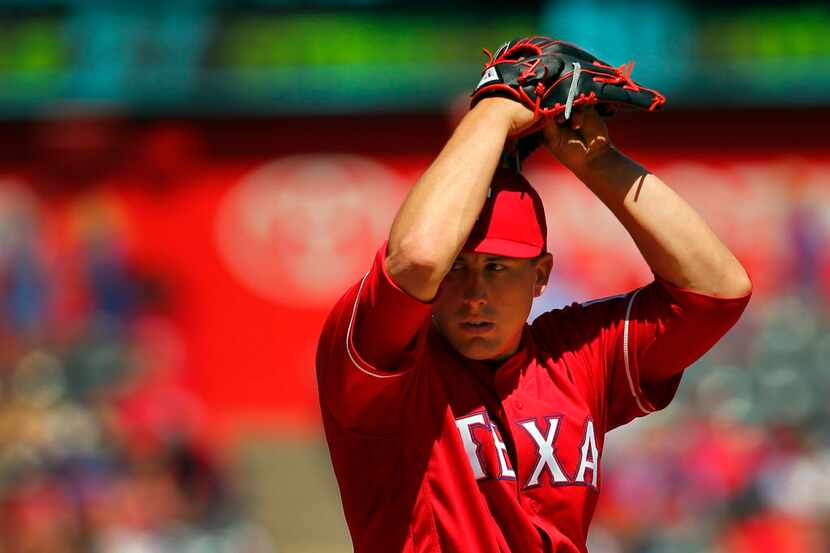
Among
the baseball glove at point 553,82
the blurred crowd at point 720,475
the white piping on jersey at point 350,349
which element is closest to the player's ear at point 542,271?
the baseball glove at point 553,82

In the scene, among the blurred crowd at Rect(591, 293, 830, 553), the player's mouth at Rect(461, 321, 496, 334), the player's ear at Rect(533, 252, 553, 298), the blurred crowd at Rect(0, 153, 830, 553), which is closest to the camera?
the player's mouth at Rect(461, 321, 496, 334)

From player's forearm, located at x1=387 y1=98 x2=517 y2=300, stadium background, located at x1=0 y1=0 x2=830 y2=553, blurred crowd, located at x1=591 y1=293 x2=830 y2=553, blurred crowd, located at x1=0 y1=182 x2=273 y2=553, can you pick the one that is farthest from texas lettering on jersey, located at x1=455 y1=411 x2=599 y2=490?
stadium background, located at x1=0 y1=0 x2=830 y2=553

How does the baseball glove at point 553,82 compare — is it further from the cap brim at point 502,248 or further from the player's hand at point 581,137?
the cap brim at point 502,248

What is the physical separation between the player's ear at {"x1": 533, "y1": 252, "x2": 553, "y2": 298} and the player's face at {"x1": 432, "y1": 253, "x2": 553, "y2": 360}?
0.10 m

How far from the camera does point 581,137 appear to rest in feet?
7.55

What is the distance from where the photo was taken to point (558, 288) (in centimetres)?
919

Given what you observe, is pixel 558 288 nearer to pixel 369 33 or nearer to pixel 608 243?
pixel 608 243

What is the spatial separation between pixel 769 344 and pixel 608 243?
1605mm

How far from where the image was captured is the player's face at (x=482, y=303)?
7.30 feet

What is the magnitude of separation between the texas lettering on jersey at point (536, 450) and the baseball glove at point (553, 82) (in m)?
0.52

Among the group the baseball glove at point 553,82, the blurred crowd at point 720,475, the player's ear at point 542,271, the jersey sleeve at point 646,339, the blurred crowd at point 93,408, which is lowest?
the blurred crowd at point 720,475

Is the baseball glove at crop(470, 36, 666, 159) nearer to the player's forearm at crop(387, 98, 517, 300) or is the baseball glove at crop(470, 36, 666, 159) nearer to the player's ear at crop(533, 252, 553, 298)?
the player's forearm at crop(387, 98, 517, 300)

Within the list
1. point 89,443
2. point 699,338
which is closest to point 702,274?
point 699,338

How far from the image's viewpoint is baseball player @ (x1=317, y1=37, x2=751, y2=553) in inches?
79.4
